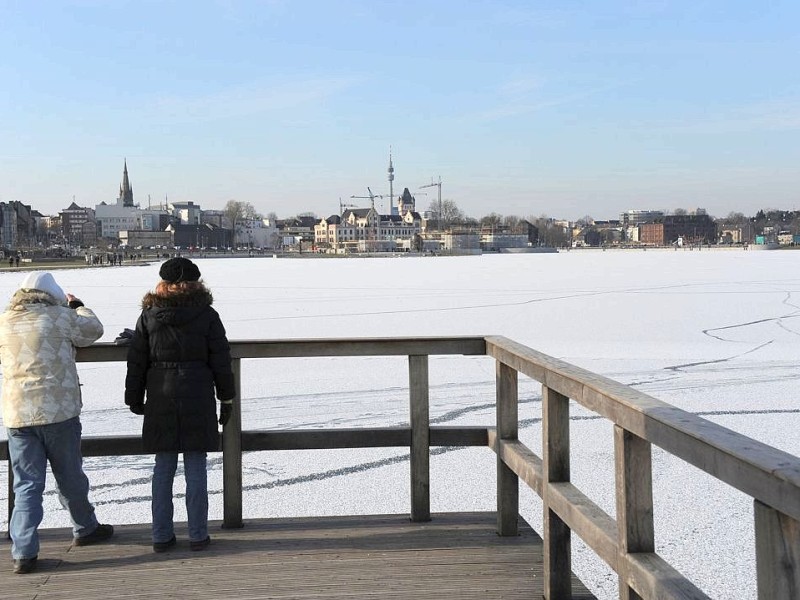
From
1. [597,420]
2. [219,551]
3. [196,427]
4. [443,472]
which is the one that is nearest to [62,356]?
[196,427]

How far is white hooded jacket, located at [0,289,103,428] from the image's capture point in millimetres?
4027

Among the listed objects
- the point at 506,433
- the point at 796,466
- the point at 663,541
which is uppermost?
the point at 796,466

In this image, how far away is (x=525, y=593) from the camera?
371 centimetres

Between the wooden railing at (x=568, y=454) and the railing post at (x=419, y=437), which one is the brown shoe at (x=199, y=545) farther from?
the railing post at (x=419, y=437)

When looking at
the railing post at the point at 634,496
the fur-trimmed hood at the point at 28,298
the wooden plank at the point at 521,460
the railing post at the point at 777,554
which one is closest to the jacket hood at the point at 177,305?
the fur-trimmed hood at the point at 28,298

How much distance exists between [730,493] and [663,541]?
112 centimetres

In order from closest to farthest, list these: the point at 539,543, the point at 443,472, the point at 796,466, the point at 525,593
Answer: the point at 796,466, the point at 525,593, the point at 539,543, the point at 443,472

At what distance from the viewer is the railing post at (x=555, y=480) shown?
3520 mm

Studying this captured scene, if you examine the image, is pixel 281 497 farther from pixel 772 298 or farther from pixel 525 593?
pixel 772 298

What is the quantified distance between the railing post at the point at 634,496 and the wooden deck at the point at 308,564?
107cm

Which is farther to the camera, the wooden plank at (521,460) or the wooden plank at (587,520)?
the wooden plank at (521,460)

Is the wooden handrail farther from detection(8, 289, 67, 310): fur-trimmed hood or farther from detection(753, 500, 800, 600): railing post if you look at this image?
detection(8, 289, 67, 310): fur-trimmed hood

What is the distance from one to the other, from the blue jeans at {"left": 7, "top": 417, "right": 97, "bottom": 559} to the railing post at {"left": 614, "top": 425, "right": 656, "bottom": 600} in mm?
2643

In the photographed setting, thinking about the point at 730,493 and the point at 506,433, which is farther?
the point at 730,493
